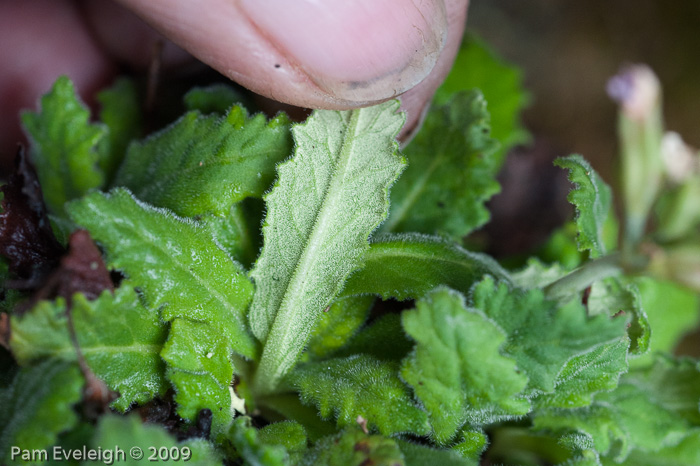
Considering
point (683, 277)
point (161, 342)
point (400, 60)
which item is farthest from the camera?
point (400, 60)

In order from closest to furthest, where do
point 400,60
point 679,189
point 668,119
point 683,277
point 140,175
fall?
point 683,277
point 679,189
point 400,60
point 140,175
point 668,119

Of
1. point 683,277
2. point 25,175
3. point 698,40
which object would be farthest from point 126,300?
point 698,40

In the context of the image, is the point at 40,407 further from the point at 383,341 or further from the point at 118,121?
the point at 118,121

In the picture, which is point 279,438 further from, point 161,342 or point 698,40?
point 698,40

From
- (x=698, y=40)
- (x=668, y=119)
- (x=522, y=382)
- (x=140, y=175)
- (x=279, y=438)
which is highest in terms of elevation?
(x=140, y=175)

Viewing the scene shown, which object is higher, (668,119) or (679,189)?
(679,189)

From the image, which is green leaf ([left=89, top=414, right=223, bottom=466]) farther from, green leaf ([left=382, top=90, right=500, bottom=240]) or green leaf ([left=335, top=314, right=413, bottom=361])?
green leaf ([left=382, top=90, right=500, bottom=240])

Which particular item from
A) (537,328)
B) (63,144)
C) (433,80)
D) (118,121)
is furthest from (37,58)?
(537,328)
